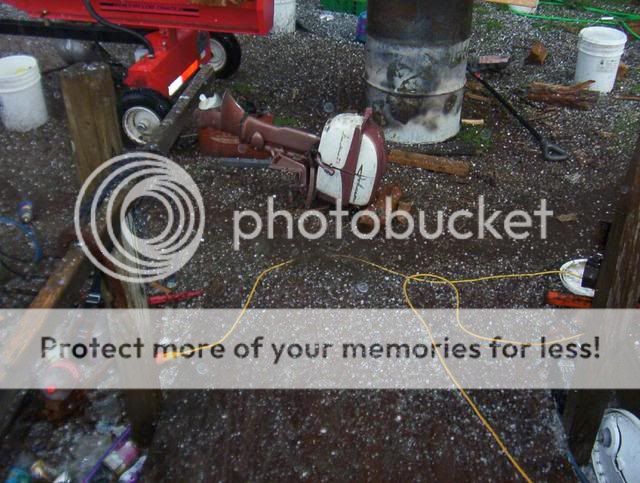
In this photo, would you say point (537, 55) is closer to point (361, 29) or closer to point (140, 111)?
point (361, 29)

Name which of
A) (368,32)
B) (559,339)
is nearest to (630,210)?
(559,339)

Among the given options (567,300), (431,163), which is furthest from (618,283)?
(431,163)

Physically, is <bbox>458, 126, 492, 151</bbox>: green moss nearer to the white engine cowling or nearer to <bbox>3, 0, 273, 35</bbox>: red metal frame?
the white engine cowling

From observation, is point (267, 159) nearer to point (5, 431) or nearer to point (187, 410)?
point (187, 410)

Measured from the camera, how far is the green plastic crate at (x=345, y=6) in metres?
8.76

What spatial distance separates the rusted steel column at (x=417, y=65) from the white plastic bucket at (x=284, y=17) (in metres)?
2.89

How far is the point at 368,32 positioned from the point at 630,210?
3646mm

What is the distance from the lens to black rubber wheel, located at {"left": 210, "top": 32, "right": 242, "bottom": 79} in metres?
6.61

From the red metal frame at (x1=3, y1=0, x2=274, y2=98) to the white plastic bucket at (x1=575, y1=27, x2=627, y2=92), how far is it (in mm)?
3488

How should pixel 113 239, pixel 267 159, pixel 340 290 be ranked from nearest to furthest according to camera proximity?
pixel 113 239 < pixel 340 290 < pixel 267 159

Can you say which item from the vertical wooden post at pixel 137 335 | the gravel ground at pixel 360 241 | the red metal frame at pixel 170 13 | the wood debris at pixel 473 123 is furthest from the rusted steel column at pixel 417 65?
the vertical wooden post at pixel 137 335

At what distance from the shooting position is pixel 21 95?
5586mm

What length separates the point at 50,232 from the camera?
178 inches

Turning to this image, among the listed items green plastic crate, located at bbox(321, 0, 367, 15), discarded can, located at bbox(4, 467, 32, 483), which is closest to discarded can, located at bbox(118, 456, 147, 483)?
discarded can, located at bbox(4, 467, 32, 483)
